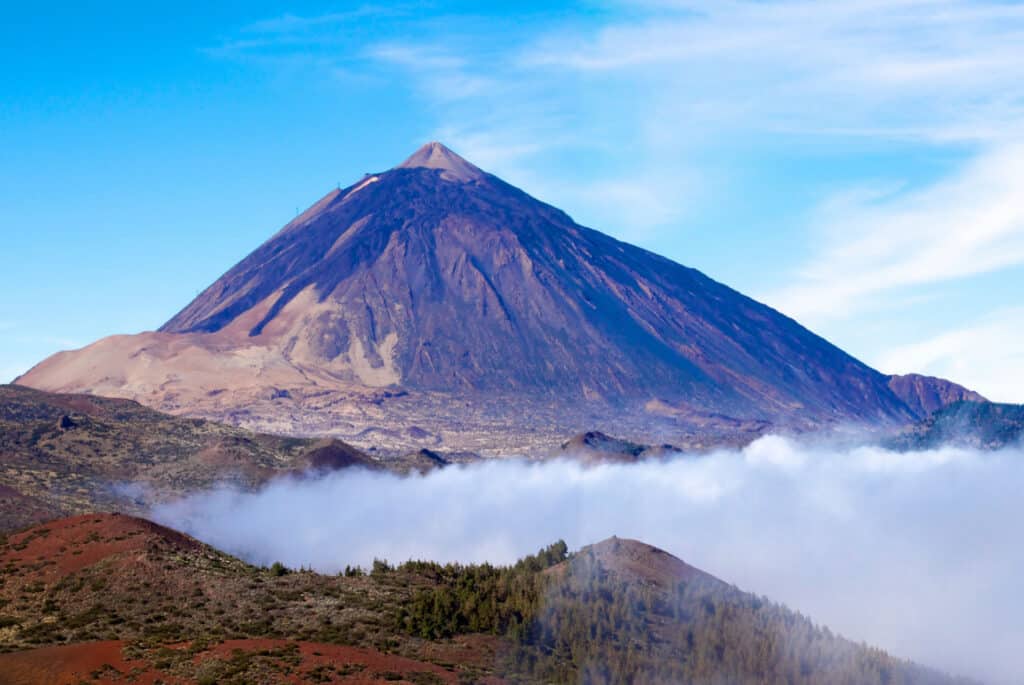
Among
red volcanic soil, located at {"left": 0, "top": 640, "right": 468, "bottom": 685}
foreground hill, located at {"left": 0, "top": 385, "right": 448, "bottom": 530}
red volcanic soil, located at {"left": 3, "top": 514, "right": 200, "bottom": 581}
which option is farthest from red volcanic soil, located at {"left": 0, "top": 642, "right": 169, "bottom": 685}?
foreground hill, located at {"left": 0, "top": 385, "right": 448, "bottom": 530}

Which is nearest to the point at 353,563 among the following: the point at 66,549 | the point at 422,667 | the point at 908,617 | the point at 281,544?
the point at 281,544

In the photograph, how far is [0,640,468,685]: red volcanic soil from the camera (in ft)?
153

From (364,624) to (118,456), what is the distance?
336 feet

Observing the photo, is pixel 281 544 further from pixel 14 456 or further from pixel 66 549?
pixel 66 549

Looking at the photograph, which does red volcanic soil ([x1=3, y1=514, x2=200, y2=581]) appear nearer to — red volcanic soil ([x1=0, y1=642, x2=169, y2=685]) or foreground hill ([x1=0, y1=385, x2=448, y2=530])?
red volcanic soil ([x1=0, y1=642, x2=169, y2=685])

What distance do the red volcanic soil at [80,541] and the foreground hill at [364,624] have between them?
10cm

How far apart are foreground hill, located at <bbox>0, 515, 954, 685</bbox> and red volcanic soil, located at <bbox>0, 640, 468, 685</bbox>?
3.7 inches

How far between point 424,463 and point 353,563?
64.1 m

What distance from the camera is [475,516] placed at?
541 ft

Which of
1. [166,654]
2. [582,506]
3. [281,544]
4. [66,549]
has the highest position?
[582,506]

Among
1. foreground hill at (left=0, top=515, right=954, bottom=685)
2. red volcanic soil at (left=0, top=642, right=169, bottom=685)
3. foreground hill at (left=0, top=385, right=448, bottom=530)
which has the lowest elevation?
red volcanic soil at (left=0, top=642, right=169, bottom=685)

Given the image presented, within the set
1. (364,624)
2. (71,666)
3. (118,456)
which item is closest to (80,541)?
(364,624)

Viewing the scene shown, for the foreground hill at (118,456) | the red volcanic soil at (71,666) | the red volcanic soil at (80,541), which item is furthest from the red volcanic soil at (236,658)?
the foreground hill at (118,456)

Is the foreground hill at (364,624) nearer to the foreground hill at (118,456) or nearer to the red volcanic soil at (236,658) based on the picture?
the red volcanic soil at (236,658)
